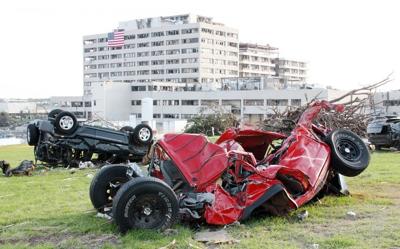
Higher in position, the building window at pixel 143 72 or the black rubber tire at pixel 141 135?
the building window at pixel 143 72

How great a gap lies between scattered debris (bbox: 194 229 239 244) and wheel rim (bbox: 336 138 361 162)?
2.77 m

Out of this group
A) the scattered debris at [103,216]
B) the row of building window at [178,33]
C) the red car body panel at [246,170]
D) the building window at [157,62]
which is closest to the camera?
the red car body panel at [246,170]

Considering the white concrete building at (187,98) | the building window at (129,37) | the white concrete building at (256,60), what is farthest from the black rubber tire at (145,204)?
the building window at (129,37)

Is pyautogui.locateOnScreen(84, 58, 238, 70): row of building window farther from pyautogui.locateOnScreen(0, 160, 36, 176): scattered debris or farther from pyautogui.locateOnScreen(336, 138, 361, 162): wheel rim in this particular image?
pyautogui.locateOnScreen(336, 138, 361, 162): wheel rim

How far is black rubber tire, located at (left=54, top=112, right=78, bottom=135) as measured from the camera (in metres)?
14.5

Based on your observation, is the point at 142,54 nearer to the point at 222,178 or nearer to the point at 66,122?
the point at 66,122

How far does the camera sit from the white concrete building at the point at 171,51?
123938 millimetres

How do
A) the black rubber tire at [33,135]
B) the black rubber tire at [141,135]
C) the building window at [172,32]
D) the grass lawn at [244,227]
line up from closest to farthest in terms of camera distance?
1. the grass lawn at [244,227]
2. the black rubber tire at [33,135]
3. the black rubber tire at [141,135]
4. the building window at [172,32]

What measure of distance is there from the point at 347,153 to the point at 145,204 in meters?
3.60

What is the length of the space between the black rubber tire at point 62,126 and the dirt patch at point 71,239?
319 inches

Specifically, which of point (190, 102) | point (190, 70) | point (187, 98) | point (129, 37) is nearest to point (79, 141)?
point (190, 102)

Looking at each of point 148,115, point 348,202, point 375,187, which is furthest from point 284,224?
point 148,115

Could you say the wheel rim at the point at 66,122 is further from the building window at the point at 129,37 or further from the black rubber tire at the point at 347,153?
the building window at the point at 129,37

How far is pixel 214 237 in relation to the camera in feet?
20.5
